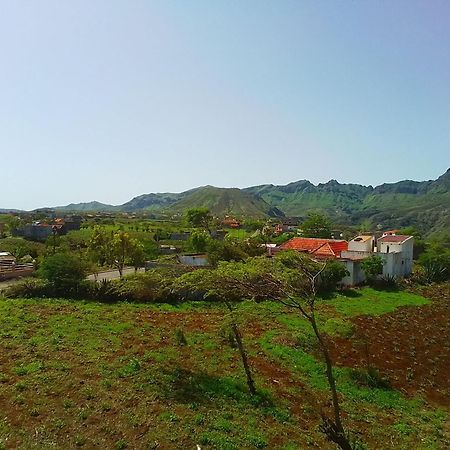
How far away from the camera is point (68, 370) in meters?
14.8

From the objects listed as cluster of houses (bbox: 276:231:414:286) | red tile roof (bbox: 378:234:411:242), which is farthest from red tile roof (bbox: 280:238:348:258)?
red tile roof (bbox: 378:234:411:242)

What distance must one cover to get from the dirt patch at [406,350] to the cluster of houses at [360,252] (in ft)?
30.4

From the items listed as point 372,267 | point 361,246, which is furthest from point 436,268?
point 372,267

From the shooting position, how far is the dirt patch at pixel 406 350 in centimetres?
1702

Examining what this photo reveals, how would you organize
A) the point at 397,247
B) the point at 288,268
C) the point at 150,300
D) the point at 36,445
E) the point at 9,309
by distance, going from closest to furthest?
the point at 36,445, the point at 288,268, the point at 9,309, the point at 150,300, the point at 397,247

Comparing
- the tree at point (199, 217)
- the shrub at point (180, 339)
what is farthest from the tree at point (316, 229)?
the shrub at point (180, 339)

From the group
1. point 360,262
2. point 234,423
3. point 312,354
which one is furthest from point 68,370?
point 360,262

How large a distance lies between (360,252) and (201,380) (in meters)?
30.8

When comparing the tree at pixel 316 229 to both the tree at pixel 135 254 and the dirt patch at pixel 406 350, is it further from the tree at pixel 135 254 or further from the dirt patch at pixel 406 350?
the dirt patch at pixel 406 350

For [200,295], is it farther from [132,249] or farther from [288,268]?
[288,268]

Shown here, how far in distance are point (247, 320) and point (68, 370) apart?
1127 cm

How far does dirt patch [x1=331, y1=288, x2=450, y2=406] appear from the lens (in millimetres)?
17016

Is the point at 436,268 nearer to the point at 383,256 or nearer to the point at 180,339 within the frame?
the point at 383,256

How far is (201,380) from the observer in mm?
14844
